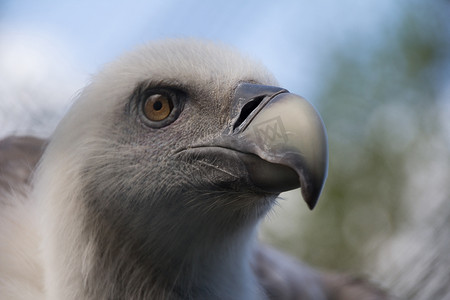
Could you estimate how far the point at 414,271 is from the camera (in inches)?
89.0

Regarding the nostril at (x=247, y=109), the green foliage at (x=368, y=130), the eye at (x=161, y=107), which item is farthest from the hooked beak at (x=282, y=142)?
the green foliage at (x=368, y=130)

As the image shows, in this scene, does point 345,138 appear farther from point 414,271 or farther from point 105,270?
point 105,270

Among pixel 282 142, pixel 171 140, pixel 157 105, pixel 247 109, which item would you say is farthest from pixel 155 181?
pixel 282 142

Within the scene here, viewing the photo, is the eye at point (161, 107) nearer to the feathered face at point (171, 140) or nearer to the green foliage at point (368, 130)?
the feathered face at point (171, 140)

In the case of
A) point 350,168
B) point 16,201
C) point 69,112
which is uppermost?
point 350,168

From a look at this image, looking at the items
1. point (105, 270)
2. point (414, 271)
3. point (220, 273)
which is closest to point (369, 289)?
point (414, 271)

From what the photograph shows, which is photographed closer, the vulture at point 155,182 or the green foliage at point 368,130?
the vulture at point 155,182

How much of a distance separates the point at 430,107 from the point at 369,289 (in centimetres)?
542

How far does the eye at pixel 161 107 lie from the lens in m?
1.62

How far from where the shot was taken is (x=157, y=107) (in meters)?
1.63

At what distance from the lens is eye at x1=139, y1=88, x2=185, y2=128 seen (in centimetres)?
162

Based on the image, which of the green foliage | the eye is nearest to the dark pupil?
the eye

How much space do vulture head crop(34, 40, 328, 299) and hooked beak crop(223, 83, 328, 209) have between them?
0.12 ft

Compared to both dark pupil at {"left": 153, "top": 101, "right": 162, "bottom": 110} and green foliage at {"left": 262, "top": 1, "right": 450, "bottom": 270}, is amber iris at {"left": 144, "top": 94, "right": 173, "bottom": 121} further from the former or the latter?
green foliage at {"left": 262, "top": 1, "right": 450, "bottom": 270}
